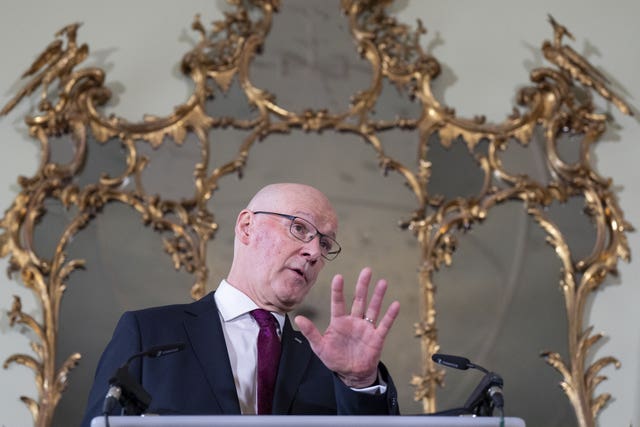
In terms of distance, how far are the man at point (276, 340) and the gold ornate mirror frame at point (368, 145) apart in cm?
95

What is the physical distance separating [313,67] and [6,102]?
1.18 metres

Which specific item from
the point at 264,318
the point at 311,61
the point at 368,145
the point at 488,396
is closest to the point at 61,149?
the point at 311,61

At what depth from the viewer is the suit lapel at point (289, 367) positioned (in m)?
2.63

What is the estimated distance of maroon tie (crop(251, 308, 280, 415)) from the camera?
2.63m

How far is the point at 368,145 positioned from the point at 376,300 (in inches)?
68.4

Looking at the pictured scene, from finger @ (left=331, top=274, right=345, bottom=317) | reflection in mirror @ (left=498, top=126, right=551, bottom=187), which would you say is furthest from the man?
reflection in mirror @ (left=498, top=126, right=551, bottom=187)

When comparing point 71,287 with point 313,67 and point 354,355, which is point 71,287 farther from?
point 354,355

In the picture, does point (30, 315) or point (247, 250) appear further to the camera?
point (30, 315)

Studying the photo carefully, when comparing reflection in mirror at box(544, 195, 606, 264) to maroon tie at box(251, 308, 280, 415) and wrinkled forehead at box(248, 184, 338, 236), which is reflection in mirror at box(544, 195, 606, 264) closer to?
wrinkled forehead at box(248, 184, 338, 236)

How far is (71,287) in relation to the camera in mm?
3801

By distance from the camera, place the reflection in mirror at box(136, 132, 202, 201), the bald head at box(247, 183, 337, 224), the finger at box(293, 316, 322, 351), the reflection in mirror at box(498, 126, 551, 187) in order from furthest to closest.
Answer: the reflection in mirror at box(498, 126, 551, 187) < the reflection in mirror at box(136, 132, 202, 201) < the bald head at box(247, 183, 337, 224) < the finger at box(293, 316, 322, 351)

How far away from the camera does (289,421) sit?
1.79 metres

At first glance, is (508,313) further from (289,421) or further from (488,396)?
(289,421)

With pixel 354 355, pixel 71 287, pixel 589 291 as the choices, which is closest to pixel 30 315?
pixel 71 287
